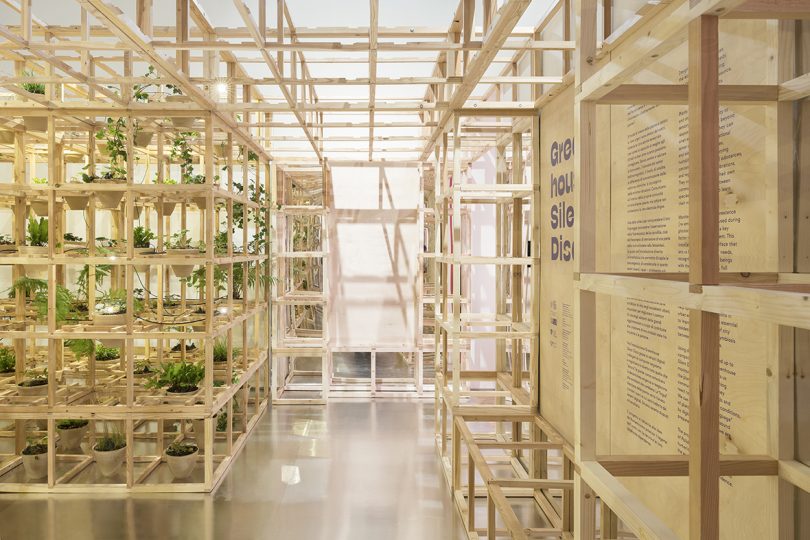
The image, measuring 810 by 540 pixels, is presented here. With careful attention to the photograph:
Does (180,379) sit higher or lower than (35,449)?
higher

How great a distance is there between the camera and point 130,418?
432 centimetres

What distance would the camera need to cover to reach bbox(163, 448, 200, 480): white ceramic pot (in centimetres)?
448

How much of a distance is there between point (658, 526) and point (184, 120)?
4536 millimetres

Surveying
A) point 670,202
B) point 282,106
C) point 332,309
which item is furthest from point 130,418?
point 670,202

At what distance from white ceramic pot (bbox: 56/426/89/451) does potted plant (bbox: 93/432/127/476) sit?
2.01 feet

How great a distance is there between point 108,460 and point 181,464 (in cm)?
65

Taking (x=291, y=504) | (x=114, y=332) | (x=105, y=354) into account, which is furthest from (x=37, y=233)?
(x=291, y=504)

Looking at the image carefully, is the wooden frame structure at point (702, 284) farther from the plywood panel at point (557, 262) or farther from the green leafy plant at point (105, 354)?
the green leafy plant at point (105, 354)

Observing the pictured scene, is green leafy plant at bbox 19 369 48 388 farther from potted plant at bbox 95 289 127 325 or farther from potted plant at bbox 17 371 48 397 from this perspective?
potted plant at bbox 95 289 127 325

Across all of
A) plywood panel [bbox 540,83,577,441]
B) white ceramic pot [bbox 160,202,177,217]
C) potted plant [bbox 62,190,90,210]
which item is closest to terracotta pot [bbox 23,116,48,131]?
potted plant [bbox 62,190,90,210]

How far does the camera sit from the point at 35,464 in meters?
4.52

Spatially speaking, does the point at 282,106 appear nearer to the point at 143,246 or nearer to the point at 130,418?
the point at 143,246

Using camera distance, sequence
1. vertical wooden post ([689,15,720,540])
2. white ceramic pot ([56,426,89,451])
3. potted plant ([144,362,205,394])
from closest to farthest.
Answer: vertical wooden post ([689,15,720,540]) → potted plant ([144,362,205,394]) → white ceramic pot ([56,426,89,451])

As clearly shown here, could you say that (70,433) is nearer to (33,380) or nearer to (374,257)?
(33,380)
